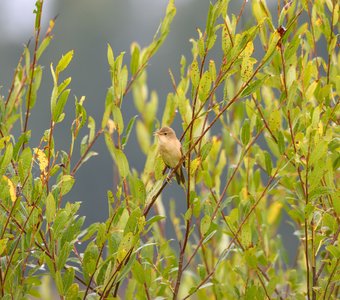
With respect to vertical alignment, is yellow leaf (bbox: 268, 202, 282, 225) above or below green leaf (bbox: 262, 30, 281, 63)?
below

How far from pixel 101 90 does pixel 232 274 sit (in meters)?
6.15

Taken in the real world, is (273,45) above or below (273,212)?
above

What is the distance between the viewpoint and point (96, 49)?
9.54m

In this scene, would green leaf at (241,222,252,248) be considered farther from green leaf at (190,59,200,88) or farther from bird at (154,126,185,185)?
green leaf at (190,59,200,88)

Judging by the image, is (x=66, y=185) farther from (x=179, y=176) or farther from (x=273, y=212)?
(x=273, y=212)

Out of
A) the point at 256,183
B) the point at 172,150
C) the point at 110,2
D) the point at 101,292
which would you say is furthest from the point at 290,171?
the point at 110,2

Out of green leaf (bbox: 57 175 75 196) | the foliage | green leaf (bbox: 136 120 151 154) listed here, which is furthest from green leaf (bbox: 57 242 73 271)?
green leaf (bbox: 136 120 151 154)

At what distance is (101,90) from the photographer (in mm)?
8242

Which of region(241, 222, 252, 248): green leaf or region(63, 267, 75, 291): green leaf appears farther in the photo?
region(241, 222, 252, 248): green leaf

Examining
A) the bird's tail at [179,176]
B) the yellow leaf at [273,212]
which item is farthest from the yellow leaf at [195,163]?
the yellow leaf at [273,212]

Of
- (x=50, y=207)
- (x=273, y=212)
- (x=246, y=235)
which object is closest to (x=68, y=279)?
(x=50, y=207)

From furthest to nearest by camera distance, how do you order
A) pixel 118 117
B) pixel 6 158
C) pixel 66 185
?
pixel 118 117
pixel 66 185
pixel 6 158

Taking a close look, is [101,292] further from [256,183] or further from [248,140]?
[256,183]

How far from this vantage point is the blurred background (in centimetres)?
663
